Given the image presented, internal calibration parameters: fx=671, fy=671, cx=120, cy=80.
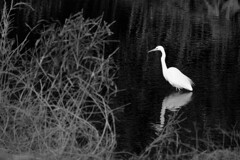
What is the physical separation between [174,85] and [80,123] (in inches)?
356

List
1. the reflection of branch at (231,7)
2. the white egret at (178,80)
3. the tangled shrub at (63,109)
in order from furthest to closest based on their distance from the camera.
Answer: the reflection of branch at (231,7)
the white egret at (178,80)
the tangled shrub at (63,109)

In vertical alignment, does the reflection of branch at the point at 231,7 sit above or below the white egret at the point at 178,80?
above

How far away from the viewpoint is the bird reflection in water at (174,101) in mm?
14462

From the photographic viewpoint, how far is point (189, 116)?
13852mm

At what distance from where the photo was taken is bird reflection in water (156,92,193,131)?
14462 mm

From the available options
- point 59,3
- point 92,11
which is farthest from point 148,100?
point 59,3

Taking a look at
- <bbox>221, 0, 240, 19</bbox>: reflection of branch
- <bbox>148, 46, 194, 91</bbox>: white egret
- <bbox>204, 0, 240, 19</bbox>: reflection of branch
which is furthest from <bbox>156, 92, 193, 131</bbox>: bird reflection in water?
<bbox>221, 0, 240, 19</bbox>: reflection of branch

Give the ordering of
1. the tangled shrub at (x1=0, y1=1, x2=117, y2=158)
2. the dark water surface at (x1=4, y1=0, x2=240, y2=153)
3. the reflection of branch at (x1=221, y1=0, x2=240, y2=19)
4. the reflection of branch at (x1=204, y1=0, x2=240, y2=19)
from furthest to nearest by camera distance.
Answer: the reflection of branch at (x1=221, y1=0, x2=240, y2=19) < the reflection of branch at (x1=204, y1=0, x2=240, y2=19) < the dark water surface at (x1=4, y1=0, x2=240, y2=153) < the tangled shrub at (x1=0, y1=1, x2=117, y2=158)

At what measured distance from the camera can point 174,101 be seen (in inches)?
612

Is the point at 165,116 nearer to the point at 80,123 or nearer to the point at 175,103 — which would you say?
the point at 175,103

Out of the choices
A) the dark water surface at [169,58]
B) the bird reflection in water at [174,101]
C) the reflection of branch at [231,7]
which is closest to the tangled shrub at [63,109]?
the dark water surface at [169,58]

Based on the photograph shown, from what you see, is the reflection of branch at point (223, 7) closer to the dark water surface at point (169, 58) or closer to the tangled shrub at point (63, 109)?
the dark water surface at point (169, 58)

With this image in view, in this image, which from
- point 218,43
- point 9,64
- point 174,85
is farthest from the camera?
point 218,43

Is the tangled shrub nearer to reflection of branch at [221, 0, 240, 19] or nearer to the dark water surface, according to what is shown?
the dark water surface
